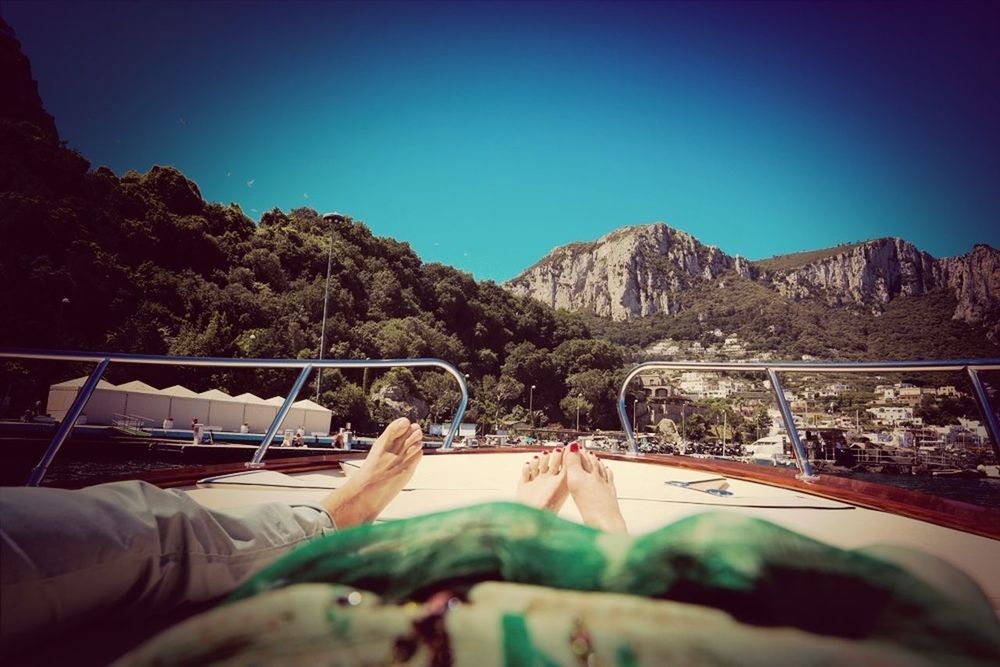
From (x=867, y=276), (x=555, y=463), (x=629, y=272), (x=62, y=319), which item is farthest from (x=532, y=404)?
(x=867, y=276)

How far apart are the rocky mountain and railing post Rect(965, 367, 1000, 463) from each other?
164 ft

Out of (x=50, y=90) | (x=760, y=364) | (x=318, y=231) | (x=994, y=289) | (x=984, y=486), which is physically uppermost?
(x=50, y=90)

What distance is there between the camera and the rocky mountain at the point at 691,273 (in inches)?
2154

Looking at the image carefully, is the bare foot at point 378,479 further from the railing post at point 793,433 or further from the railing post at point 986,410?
the railing post at point 986,410

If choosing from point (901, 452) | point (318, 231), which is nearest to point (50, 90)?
point (318, 231)

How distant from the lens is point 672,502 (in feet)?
5.04

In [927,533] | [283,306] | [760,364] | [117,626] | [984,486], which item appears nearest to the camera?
[117,626]

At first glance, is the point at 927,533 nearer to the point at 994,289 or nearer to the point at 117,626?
the point at 117,626

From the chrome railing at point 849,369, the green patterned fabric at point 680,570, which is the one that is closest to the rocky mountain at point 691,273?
the chrome railing at point 849,369

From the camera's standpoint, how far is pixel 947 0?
73.5 ft

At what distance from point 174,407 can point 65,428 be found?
17.0 metres

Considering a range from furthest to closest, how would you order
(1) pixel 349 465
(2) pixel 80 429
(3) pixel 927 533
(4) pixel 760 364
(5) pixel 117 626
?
(2) pixel 80 429, (1) pixel 349 465, (4) pixel 760 364, (3) pixel 927 533, (5) pixel 117 626

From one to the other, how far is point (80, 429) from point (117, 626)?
15.5 m

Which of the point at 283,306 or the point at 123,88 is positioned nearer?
the point at 283,306
